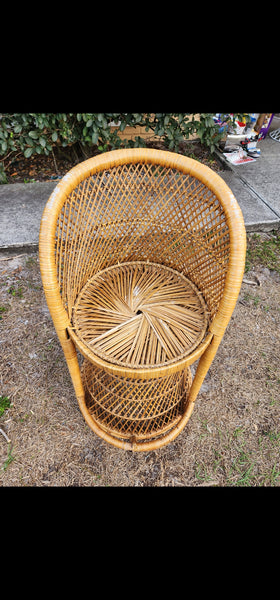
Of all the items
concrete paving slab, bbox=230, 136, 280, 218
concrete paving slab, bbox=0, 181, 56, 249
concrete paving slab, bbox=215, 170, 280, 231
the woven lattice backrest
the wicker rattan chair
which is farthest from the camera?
concrete paving slab, bbox=230, 136, 280, 218

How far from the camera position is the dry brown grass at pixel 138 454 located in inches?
54.5

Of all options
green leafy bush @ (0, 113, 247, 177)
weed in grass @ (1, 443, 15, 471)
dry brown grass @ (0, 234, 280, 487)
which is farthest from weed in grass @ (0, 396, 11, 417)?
green leafy bush @ (0, 113, 247, 177)

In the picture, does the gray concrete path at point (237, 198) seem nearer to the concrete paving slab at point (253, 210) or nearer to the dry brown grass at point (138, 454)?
the concrete paving slab at point (253, 210)

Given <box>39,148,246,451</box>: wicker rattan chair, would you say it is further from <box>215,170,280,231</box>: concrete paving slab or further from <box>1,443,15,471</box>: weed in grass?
<box>215,170,280,231</box>: concrete paving slab

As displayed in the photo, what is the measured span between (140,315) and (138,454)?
621 millimetres

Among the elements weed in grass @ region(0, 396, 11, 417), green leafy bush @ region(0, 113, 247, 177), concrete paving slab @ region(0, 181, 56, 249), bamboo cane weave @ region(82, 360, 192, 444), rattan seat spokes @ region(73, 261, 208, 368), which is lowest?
weed in grass @ region(0, 396, 11, 417)

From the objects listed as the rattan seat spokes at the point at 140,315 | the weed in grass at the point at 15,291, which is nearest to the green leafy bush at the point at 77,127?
the weed in grass at the point at 15,291

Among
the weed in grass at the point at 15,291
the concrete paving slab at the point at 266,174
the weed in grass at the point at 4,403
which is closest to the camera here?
the weed in grass at the point at 4,403

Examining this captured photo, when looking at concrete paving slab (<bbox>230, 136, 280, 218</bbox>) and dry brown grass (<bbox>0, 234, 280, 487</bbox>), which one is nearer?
dry brown grass (<bbox>0, 234, 280, 487</bbox>)

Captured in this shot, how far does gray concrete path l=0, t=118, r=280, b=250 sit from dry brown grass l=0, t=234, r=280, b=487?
0.55 meters

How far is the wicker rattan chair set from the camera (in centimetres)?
113

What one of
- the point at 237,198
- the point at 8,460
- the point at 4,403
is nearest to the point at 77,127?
the point at 237,198

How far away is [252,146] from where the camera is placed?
3135 mm

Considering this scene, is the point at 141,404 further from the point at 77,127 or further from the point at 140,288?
the point at 77,127
